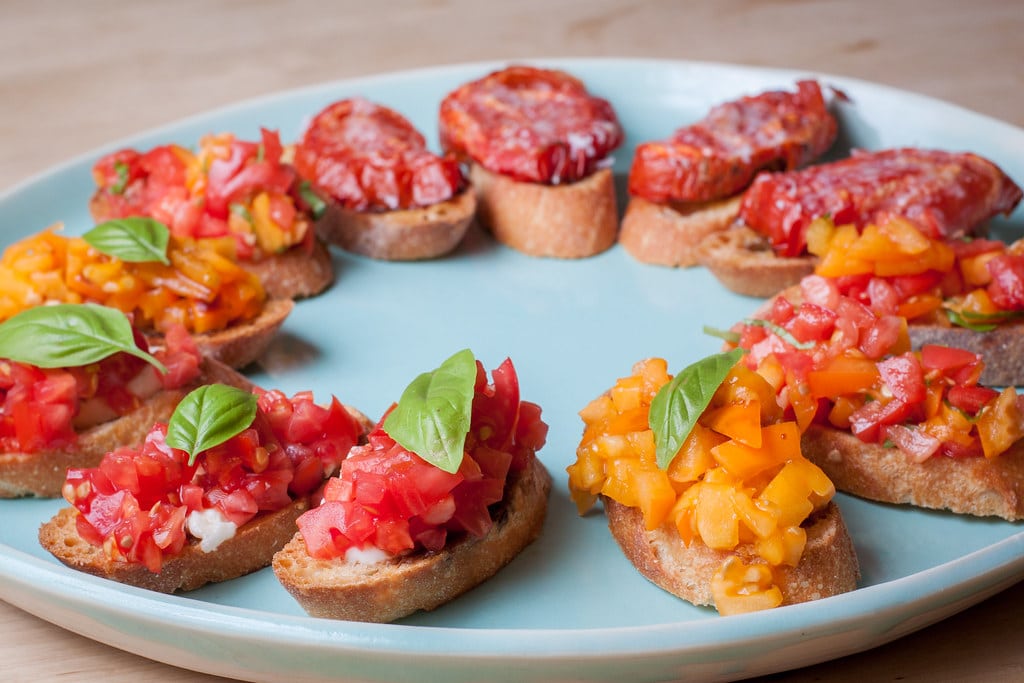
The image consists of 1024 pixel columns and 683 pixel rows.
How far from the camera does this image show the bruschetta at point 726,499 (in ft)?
8.77

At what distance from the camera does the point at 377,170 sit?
4488 mm

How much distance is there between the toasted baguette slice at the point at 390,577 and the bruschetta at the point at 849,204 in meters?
1.63

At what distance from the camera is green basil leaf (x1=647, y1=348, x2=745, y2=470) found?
272 cm

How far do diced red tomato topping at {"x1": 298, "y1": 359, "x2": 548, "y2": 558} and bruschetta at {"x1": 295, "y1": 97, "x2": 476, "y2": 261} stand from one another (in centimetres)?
163

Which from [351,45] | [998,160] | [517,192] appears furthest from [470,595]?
[351,45]

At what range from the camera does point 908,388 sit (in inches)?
120

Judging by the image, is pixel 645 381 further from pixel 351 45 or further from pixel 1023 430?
pixel 351 45

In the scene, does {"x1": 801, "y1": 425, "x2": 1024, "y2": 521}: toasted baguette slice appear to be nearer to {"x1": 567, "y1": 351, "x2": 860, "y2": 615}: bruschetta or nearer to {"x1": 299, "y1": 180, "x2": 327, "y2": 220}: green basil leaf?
{"x1": 567, "y1": 351, "x2": 860, "y2": 615}: bruschetta

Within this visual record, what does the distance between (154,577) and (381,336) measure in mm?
1396

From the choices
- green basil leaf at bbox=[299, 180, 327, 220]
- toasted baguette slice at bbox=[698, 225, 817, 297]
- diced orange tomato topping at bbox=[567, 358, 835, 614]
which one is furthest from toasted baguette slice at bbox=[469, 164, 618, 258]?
diced orange tomato topping at bbox=[567, 358, 835, 614]

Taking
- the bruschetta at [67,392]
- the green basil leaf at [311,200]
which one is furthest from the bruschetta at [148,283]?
the green basil leaf at [311,200]

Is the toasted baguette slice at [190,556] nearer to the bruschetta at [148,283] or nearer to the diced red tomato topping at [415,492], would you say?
the diced red tomato topping at [415,492]

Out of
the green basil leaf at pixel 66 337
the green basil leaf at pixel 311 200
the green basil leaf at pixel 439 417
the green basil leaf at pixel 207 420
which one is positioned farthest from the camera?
the green basil leaf at pixel 311 200

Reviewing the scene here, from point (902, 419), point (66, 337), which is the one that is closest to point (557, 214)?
point (902, 419)
